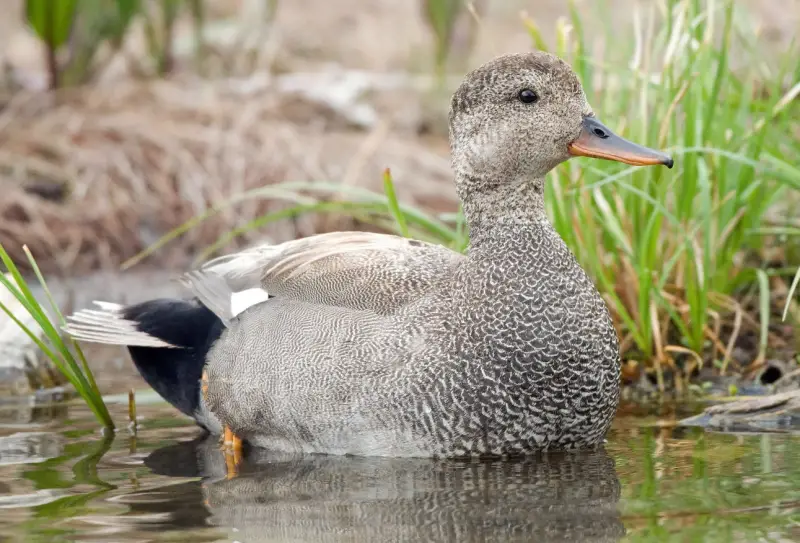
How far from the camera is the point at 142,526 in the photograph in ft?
11.9

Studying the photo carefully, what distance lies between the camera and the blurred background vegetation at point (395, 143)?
5.48 meters

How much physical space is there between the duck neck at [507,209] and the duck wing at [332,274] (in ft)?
0.73

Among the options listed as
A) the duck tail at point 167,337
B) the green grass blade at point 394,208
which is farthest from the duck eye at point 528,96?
the duck tail at point 167,337

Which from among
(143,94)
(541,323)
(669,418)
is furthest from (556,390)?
(143,94)

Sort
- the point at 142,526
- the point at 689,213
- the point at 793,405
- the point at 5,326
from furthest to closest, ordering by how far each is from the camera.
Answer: the point at 5,326 → the point at 689,213 → the point at 793,405 → the point at 142,526

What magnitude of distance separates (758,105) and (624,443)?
187 centimetres

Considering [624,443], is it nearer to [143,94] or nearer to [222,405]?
[222,405]

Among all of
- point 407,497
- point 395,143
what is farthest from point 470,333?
point 395,143

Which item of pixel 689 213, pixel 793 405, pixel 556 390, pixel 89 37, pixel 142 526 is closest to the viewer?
pixel 142 526

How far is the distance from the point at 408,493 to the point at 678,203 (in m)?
2.05

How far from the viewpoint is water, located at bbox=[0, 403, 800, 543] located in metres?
3.50

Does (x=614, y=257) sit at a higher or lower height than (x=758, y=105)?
lower

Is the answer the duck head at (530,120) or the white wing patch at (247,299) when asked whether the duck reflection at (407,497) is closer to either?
the white wing patch at (247,299)

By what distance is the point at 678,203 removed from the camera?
548 cm
